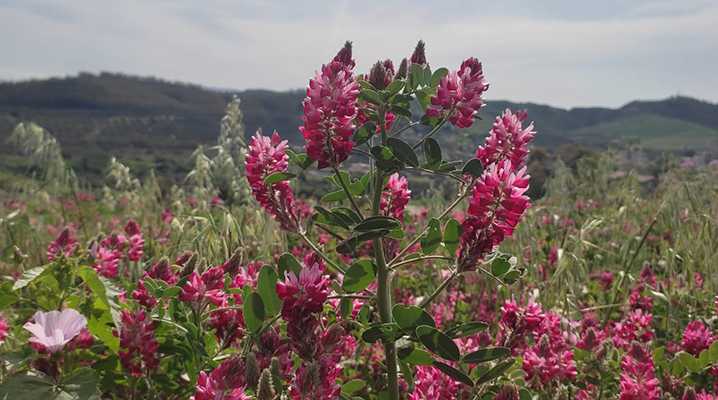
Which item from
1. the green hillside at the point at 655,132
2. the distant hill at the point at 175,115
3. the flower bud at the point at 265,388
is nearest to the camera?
the flower bud at the point at 265,388

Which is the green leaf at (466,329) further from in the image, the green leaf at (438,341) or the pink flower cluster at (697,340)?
the pink flower cluster at (697,340)

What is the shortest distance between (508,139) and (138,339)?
980 mm

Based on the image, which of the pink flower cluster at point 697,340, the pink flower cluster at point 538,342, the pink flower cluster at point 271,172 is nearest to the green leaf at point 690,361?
the pink flower cluster at point 697,340

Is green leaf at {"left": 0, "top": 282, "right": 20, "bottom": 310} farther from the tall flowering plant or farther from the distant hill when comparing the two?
the distant hill

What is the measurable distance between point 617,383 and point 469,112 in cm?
140

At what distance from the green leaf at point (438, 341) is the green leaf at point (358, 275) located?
14 cm

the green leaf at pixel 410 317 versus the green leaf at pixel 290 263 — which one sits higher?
the green leaf at pixel 290 263

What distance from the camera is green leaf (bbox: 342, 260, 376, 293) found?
3.83 ft

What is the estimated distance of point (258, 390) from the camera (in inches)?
38.7

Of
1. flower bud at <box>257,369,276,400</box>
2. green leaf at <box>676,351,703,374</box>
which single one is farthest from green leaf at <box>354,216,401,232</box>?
green leaf at <box>676,351,703,374</box>

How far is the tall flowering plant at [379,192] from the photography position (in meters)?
1.13

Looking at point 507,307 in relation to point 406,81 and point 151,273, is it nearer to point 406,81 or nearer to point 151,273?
point 406,81

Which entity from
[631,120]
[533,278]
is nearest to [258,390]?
[533,278]

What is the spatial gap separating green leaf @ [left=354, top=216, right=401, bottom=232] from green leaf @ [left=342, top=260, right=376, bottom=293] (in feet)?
0.22
